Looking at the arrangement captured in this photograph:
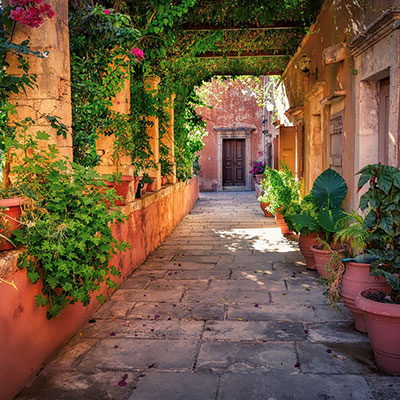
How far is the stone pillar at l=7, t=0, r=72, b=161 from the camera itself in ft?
12.1

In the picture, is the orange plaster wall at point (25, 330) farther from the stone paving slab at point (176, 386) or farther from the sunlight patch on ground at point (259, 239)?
the sunlight patch on ground at point (259, 239)

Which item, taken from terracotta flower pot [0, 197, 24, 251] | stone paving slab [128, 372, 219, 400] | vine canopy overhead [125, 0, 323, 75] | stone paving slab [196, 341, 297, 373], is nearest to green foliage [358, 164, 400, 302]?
stone paving slab [196, 341, 297, 373]

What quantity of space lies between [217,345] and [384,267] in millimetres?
1397

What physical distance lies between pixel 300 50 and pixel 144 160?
4043 mm

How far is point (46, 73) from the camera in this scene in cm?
369

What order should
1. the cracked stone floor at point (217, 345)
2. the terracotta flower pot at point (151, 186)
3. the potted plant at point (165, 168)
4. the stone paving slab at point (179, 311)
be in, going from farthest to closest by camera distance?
the potted plant at point (165, 168) → the terracotta flower pot at point (151, 186) → the stone paving slab at point (179, 311) → the cracked stone floor at point (217, 345)

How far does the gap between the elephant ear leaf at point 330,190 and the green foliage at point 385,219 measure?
88.8 inches

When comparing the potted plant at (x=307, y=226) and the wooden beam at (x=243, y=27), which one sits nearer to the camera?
the potted plant at (x=307, y=226)

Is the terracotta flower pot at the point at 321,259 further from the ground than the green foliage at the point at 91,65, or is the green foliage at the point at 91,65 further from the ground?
the green foliage at the point at 91,65

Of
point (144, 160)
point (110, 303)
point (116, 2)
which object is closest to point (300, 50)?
point (144, 160)

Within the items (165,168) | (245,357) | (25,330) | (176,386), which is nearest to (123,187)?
(25,330)

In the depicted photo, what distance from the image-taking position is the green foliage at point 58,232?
3092 mm

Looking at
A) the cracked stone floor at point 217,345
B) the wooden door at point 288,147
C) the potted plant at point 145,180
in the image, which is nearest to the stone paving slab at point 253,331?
the cracked stone floor at point 217,345

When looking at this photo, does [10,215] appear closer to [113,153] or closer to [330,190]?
[113,153]
